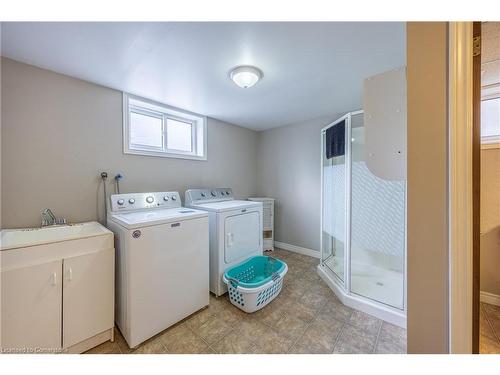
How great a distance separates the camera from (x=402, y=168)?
3.12 ft

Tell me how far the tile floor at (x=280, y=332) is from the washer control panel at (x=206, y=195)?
112 cm

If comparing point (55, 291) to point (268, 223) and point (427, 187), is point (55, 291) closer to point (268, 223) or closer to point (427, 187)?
point (427, 187)

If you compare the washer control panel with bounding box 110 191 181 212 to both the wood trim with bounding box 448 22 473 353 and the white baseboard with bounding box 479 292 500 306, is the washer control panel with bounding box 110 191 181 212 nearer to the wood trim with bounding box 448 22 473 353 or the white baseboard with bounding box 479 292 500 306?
the wood trim with bounding box 448 22 473 353

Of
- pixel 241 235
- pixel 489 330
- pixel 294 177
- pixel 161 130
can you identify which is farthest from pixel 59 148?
pixel 489 330

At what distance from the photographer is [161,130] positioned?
235cm

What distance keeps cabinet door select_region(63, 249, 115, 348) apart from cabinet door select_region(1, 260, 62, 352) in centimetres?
4

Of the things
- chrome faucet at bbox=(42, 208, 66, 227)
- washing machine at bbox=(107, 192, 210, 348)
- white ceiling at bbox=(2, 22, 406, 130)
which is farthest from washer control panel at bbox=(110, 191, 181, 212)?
white ceiling at bbox=(2, 22, 406, 130)

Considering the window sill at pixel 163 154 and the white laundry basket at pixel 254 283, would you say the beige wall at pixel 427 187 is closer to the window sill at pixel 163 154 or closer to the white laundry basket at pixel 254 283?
the white laundry basket at pixel 254 283

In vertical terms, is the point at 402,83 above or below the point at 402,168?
above

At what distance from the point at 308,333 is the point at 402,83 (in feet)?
5.90

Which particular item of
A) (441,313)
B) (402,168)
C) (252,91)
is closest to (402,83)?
(402,168)

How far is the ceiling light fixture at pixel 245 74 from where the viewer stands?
151 centimetres

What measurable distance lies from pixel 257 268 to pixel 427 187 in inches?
74.9
